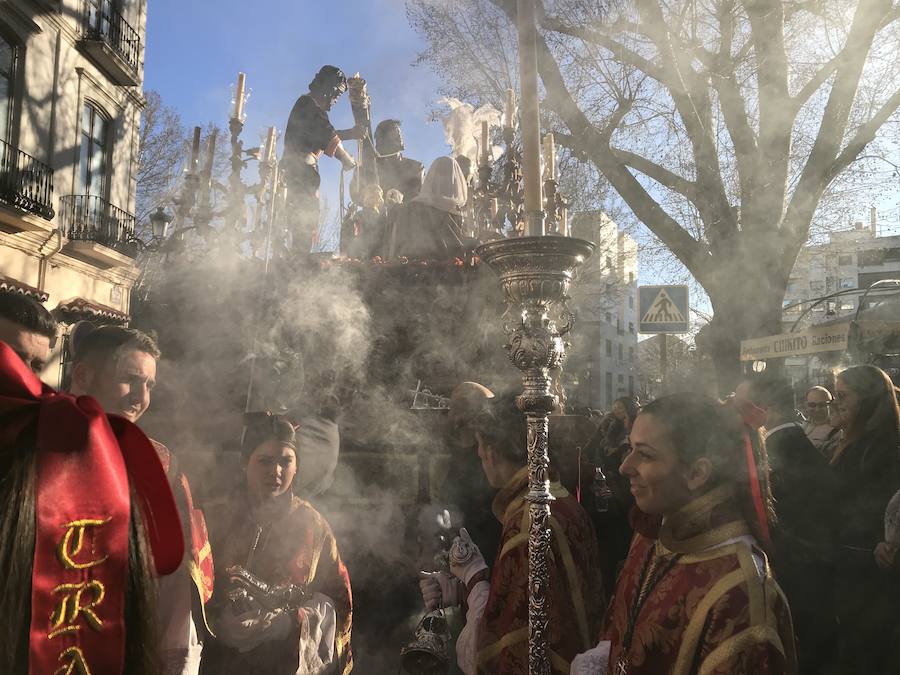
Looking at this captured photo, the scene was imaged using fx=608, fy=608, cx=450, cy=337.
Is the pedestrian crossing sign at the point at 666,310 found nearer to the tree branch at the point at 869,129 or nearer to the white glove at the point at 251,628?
the tree branch at the point at 869,129

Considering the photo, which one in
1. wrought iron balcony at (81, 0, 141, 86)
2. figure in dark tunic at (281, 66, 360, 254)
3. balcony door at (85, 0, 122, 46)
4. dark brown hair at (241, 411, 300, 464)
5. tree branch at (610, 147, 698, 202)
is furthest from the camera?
balcony door at (85, 0, 122, 46)

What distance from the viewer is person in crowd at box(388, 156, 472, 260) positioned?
5.64 metres

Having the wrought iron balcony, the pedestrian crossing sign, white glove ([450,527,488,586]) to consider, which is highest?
the wrought iron balcony

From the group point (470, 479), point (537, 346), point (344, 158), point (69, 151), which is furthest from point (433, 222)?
point (69, 151)

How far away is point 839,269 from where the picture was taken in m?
29.5

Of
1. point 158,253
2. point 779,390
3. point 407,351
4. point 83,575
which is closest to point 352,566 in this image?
point 407,351

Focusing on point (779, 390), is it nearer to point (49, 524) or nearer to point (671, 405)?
point (671, 405)

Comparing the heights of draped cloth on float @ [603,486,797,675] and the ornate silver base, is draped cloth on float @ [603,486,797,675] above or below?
below

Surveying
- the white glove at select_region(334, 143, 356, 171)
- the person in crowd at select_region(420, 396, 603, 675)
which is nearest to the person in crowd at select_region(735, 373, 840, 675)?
the person in crowd at select_region(420, 396, 603, 675)

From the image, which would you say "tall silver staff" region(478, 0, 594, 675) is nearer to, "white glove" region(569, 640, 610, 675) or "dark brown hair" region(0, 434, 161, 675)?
"white glove" region(569, 640, 610, 675)

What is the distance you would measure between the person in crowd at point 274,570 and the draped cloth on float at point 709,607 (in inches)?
46.2

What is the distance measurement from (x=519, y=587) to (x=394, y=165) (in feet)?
22.4

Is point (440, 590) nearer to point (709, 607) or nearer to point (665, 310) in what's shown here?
point (709, 607)

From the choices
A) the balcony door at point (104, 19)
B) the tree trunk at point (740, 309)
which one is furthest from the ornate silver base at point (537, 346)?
the balcony door at point (104, 19)
